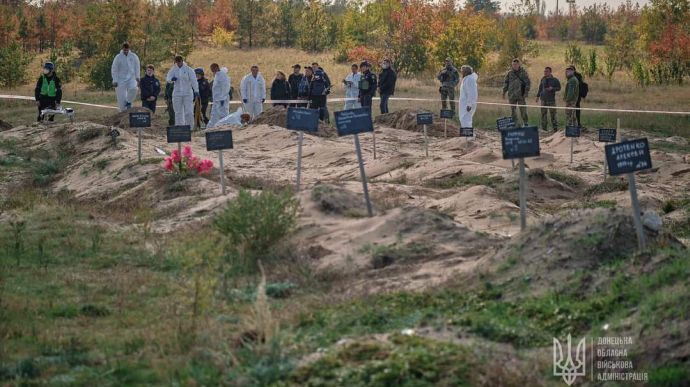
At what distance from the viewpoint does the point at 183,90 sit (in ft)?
84.3

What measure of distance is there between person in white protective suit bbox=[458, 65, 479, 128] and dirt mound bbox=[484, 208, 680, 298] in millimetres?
13477

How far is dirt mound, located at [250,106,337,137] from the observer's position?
26.8 meters

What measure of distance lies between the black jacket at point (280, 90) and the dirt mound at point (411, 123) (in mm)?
2392

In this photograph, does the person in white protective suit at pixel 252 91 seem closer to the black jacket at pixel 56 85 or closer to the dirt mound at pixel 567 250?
the black jacket at pixel 56 85

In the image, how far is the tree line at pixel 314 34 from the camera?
48.0 metres

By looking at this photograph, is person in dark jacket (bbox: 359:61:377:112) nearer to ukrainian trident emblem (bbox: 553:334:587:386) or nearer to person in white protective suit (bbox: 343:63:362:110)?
person in white protective suit (bbox: 343:63:362:110)

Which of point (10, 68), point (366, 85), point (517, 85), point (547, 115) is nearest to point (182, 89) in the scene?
point (366, 85)

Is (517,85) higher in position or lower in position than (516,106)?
higher

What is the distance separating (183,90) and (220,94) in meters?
2.28

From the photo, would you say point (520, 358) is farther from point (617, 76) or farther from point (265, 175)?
point (617, 76)

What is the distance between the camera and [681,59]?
4659cm

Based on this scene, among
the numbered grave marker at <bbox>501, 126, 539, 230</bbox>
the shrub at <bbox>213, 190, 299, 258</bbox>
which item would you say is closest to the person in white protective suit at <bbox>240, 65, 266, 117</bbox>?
the shrub at <bbox>213, 190, 299, 258</bbox>

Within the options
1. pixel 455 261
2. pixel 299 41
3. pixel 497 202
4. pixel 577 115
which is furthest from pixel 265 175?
pixel 299 41

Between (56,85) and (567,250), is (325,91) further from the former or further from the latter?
(567,250)
